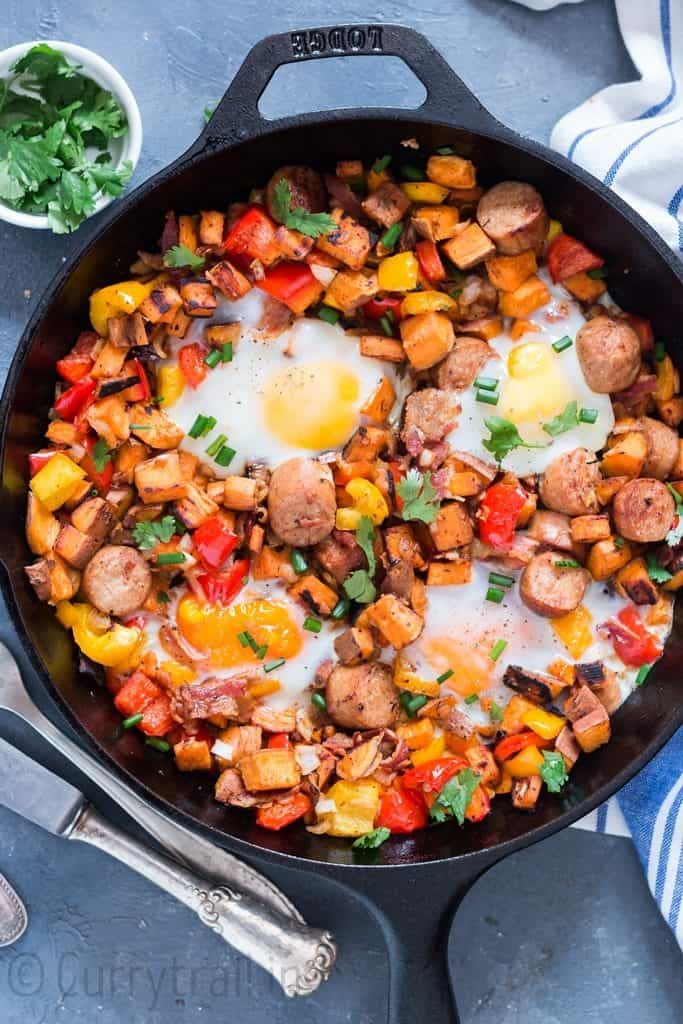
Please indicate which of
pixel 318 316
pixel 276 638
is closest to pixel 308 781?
pixel 276 638

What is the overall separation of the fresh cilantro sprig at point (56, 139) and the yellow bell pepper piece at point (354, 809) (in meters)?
2.04

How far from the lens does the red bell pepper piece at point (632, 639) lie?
3.55 meters

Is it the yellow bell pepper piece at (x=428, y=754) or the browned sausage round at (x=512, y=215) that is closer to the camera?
the browned sausage round at (x=512, y=215)

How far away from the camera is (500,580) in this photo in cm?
359

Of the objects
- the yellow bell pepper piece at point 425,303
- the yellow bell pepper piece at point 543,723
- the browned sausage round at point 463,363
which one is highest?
the yellow bell pepper piece at point 425,303

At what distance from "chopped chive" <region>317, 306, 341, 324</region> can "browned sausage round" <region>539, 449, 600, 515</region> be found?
2.83 ft

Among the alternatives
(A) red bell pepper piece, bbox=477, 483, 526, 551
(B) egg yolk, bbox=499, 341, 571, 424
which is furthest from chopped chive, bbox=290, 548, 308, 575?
(B) egg yolk, bbox=499, 341, 571, 424

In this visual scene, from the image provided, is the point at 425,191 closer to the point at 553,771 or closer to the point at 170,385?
the point at 170,385

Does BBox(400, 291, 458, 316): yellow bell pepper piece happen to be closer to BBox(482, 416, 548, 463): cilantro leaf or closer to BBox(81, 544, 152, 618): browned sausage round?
BBox(482, 416, 548, 463): cilantro leaf

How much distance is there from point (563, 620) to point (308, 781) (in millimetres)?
991

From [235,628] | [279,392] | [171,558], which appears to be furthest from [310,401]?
[235,628]

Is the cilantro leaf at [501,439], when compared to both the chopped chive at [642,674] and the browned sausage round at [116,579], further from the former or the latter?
the browned sausage round at [116,579]

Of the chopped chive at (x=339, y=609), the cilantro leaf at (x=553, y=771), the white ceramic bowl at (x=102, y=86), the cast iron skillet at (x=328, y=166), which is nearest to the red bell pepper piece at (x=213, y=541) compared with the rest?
the chopped chive at (x=339, y=609)

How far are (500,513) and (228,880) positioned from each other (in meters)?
1.56
